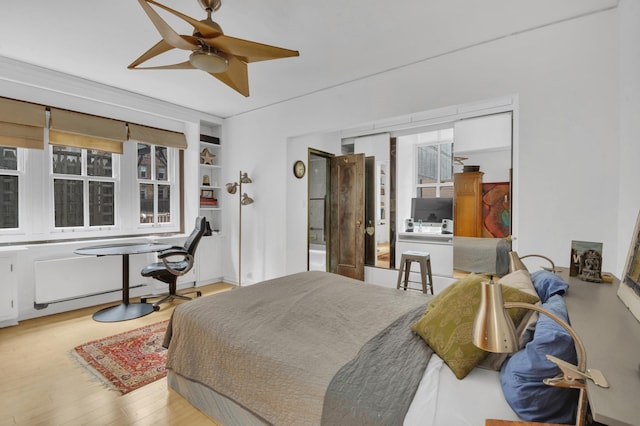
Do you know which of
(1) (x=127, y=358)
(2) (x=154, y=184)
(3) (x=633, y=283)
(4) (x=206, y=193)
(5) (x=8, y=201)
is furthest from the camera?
(4) (x=206, y=193)

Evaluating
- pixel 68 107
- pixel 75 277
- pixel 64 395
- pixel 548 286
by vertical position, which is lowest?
pixel 64 395

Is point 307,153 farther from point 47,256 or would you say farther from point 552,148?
point 47,256

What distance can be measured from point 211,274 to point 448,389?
4430 mm

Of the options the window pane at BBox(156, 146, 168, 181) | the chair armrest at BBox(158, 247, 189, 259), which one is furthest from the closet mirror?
the window pane at BBox(156, 146, 168, 181)

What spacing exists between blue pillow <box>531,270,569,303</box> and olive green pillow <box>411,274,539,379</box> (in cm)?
29

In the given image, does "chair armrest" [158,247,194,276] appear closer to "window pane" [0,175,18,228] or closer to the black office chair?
the black office chair

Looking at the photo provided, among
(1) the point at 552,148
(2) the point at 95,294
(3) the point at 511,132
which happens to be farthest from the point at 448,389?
(2) the point at 95,294

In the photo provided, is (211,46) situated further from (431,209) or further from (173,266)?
(431,209)

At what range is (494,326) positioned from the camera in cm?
73

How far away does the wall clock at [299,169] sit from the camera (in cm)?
445

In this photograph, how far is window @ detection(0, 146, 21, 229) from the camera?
134 inches

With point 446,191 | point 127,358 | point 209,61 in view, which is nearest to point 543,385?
point 209,61

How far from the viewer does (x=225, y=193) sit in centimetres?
517

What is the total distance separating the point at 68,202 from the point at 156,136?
1383 millimetres
